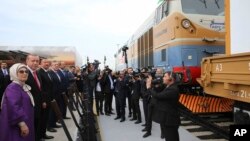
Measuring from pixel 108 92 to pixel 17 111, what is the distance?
714cm

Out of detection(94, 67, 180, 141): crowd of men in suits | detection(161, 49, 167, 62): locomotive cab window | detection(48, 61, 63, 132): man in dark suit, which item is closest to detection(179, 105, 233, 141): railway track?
detection(94, 67, 180, 141): crowd of men in suits

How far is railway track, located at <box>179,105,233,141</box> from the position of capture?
7.39 metres

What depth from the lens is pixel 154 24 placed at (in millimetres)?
12125

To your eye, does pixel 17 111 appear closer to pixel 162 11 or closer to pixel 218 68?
pixel 218 68

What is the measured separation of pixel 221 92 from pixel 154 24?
22.0 feet

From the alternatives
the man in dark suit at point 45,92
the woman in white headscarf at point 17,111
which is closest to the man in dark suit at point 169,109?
the woman in white headscarf at point 17,111

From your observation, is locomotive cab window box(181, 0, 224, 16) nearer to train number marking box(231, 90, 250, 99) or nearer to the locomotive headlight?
the locomotive headlight

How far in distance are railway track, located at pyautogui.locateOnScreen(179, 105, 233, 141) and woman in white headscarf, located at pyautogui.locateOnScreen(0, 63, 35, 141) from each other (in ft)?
13.6

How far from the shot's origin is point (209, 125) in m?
8.17

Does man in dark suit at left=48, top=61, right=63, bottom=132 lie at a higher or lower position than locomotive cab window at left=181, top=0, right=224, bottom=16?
lower

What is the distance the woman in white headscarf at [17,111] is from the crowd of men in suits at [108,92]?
1.27 m

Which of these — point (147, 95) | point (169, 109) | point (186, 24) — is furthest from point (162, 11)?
point (169, 109)

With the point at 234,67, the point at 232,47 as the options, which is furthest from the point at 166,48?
the point at 234,67

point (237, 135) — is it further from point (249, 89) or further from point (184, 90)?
point (184, 90)
